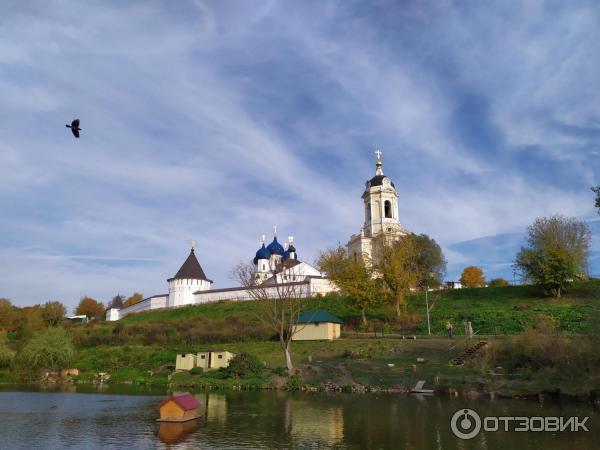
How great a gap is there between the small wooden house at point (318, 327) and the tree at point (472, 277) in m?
54.6

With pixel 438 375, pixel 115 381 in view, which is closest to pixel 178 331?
pixel 115 381

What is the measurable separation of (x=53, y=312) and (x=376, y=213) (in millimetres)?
52530

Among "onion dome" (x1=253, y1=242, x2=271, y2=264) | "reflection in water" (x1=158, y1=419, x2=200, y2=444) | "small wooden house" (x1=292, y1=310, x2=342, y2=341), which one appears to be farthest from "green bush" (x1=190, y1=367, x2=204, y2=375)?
"onion dome" (x1=253, y1=242, x2=271, y2=264)

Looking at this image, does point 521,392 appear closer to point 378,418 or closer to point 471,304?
point 378,418

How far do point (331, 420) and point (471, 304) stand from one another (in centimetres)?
4136

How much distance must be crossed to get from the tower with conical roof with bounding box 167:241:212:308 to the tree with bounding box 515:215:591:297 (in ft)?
160

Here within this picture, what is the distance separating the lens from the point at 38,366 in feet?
139

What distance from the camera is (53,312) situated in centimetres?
7675

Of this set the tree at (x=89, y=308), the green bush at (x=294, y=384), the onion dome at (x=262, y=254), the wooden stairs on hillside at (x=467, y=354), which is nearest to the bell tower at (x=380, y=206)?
the onion dome at (x=262, y=254)

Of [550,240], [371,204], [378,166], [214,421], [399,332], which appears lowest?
[214,421]

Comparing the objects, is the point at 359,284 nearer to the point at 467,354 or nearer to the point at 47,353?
the point at 467,354

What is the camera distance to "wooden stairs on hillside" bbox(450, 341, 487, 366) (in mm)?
33469

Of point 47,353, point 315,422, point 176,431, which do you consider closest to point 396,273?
point 315,422

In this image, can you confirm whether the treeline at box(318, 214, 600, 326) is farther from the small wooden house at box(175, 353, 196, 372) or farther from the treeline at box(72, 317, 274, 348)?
the small wooden house at box(175, 353, 196, 372)
